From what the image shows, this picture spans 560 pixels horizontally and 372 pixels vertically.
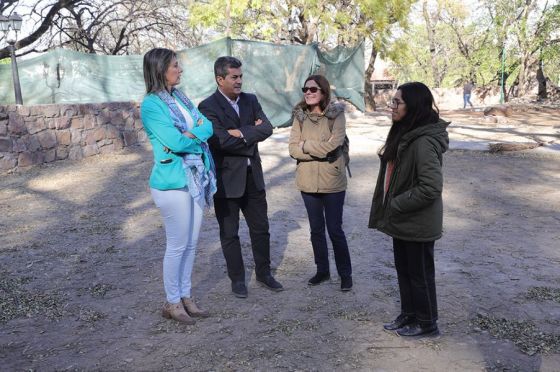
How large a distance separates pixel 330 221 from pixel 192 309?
1135 mm

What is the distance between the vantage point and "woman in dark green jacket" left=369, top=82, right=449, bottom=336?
2.85 m

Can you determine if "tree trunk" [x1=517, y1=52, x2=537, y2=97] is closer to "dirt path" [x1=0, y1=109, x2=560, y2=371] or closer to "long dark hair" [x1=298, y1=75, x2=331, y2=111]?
"dirt path" [x1=0, y1=109, x2=560, y2=371]

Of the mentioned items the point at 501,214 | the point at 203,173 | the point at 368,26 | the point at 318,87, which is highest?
the point at 368,26

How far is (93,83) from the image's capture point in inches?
468

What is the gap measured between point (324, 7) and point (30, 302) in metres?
16.4

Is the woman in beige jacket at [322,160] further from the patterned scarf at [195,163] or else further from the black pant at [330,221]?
the patterned scarf at [195,163]

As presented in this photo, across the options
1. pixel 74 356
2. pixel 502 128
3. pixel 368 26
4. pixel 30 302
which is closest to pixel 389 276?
pixel 74 356

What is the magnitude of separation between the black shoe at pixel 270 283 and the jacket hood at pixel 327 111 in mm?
1190

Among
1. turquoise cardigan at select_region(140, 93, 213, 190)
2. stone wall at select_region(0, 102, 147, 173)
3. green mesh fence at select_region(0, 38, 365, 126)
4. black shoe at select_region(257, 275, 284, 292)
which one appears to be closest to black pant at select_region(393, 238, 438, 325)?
black shoe at select_region(257, 275, 284, 292)

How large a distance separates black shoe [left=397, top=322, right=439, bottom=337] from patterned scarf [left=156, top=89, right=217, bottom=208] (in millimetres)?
1422

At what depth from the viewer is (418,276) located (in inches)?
120

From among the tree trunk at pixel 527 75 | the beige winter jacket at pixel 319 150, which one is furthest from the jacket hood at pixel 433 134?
the tree trunk at pixel 527 75

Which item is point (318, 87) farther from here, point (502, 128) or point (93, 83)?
point (502, 128)

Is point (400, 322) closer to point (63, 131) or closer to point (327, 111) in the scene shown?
point (327, 111)
